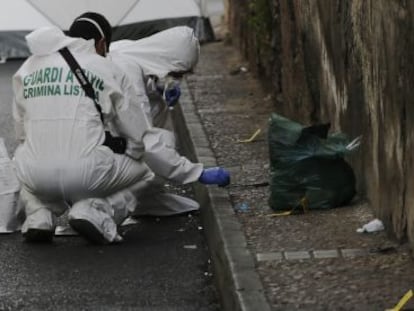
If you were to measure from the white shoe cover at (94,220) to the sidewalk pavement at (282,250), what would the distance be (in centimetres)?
63

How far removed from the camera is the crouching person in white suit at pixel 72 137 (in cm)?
796

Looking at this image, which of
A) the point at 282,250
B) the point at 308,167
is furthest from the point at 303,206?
the point at 282,250

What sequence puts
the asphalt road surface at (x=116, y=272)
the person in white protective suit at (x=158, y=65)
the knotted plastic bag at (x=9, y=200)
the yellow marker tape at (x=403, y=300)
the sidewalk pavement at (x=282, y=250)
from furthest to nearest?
the person in white protective suit at (x=158, y=65) → the knotted plastic bag at (x=9, y=200) → the asphalt road surface at (x=116, y=272) → the sidewalk pavement at (x=282, y=250) → the yellow marker tape at (x=403, y=300)

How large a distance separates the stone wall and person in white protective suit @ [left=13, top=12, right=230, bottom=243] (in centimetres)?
142

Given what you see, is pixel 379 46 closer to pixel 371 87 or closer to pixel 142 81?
pixel 371 87

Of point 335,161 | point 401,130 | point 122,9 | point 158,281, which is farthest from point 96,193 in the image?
point 122,9

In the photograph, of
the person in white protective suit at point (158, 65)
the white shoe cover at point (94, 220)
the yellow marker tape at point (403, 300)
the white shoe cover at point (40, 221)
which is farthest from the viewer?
the person in white protective suit at point (158, 65)

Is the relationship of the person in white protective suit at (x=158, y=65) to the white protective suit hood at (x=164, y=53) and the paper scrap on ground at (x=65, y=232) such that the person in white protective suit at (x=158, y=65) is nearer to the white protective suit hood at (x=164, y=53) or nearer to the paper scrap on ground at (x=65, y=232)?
the white protective suit hood at (x=164, y=53)

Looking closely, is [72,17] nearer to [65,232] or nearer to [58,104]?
[65,232]

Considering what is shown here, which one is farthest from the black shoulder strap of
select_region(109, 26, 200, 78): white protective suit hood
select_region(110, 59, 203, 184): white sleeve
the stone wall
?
the stone wall

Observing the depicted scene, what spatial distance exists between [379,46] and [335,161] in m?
0.92

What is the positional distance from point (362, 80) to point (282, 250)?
1537 millimetres

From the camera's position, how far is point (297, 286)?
21.4 feet

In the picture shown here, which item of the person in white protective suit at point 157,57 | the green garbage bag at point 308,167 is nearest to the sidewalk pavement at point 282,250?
the green garbage bag at point 308,167
